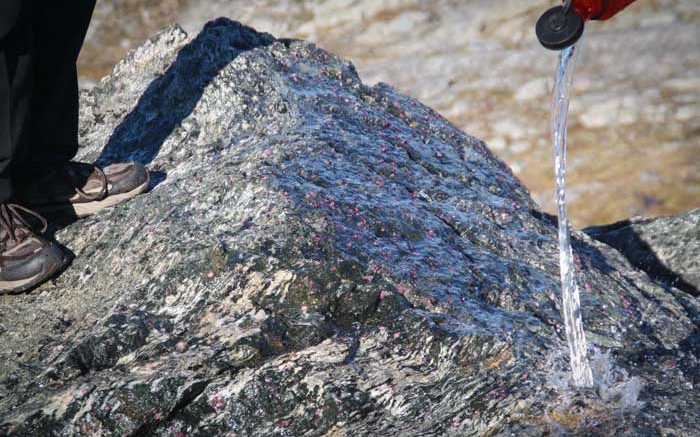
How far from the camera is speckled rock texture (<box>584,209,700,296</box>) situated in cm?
709

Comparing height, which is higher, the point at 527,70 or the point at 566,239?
the point at 527,70

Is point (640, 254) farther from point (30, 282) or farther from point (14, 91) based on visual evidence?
point (14, 91)

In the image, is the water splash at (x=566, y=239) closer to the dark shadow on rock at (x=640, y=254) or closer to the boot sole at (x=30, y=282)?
the dark shadow on rock at (x=640, y=254)

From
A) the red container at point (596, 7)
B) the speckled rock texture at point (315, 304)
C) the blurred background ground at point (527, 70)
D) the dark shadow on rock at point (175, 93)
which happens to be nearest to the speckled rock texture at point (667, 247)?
the speckled rock texture at point (315, 304)

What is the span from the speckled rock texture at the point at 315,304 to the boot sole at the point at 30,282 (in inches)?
3.2

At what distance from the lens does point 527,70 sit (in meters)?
16.3

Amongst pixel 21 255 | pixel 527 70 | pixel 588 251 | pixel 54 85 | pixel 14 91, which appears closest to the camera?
pixel 14 91

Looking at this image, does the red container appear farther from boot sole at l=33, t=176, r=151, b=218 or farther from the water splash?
boot sole at l=33, t=176, r=151, b=218

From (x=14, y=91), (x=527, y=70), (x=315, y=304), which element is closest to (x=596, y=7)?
(x=315, y=304)

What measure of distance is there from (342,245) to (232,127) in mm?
1882

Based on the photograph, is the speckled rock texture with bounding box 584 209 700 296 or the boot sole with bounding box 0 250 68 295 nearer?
the boot sole with bounding box 0 250 68 295

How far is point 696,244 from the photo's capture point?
720 cm

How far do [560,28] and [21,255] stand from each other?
3.29 meters

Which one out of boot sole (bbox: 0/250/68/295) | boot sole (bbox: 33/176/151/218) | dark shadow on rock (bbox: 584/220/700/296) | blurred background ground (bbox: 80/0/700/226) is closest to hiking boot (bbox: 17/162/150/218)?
boot sole (bbox: 33/176/151/218)
